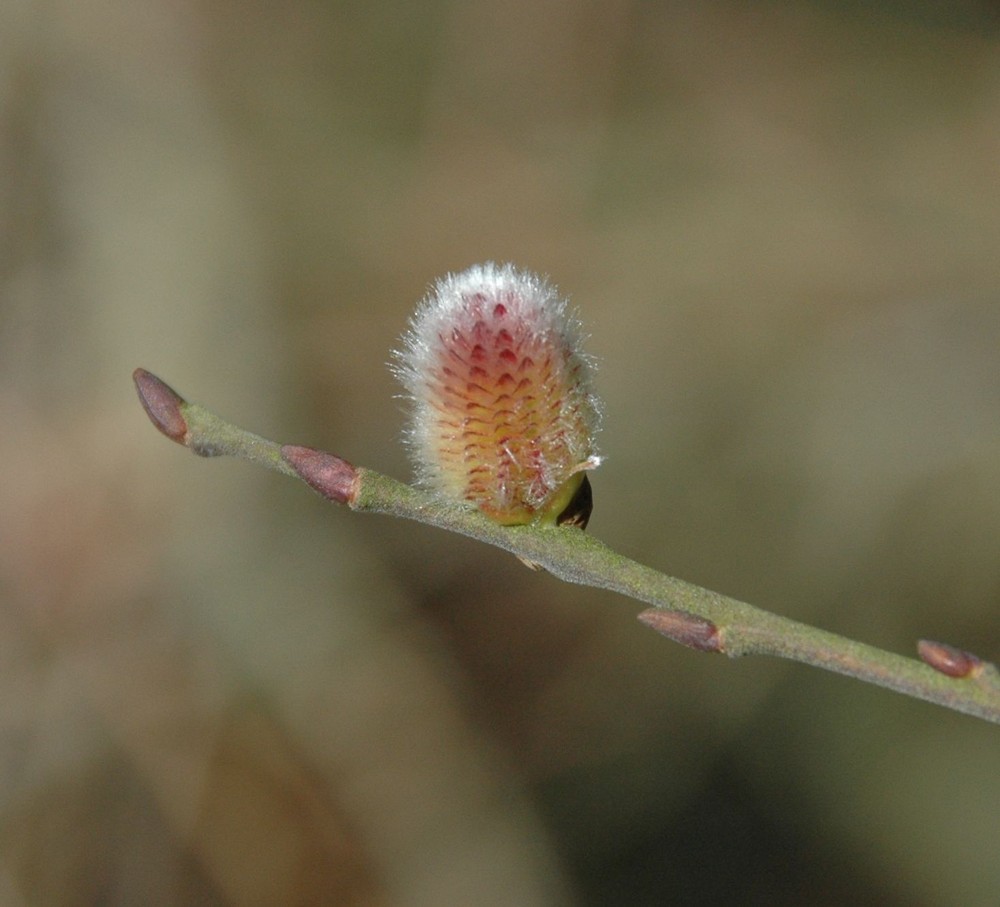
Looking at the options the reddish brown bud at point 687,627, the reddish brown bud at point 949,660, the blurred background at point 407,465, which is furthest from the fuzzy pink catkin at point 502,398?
the blurred background at point 407,465

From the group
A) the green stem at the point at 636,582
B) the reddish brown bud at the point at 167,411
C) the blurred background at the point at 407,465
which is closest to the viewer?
the green stem at the point at 636,582

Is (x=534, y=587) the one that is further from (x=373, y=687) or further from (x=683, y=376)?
(x=683, y=376)

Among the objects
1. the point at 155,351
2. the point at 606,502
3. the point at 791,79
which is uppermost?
the point at 791,79

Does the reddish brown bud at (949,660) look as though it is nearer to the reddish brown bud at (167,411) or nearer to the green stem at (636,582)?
the green stem at (636,582)

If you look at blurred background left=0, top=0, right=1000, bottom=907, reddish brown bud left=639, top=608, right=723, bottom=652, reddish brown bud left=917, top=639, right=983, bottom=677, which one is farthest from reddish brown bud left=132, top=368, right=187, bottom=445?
blurred background left=0, top=0, right=1000, bottom=907

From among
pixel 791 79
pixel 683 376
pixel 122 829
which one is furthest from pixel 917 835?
pixel 791 79

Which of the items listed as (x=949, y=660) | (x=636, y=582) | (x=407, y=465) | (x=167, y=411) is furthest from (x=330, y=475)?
(x=407, y=465)
